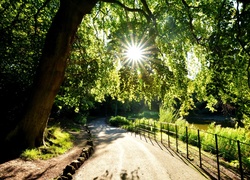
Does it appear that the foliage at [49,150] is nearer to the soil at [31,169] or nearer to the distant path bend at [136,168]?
the soil at [31,169]

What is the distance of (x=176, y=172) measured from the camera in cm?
681

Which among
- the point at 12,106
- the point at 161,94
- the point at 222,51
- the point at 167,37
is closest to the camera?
the point at 222,51

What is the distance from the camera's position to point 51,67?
8.27 m

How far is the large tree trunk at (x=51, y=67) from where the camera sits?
326 inches

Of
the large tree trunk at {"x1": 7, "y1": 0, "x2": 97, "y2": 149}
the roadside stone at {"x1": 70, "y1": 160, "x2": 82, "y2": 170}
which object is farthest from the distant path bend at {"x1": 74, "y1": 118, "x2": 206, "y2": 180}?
the large tree trunk at {"x1": 7, "y1": 0, "x2": 97, "y2": 149}

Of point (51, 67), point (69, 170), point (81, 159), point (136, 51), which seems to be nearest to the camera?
point (69, 170)

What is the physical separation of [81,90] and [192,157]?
7.84 metres

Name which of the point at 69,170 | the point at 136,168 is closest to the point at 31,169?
the point at 69,170

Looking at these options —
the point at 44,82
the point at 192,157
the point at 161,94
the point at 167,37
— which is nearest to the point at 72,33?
the point at 44,82

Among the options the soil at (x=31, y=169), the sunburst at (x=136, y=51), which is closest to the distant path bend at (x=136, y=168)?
the soil at (x=31, y=169)

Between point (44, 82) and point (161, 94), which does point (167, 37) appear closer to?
point (161, 94)

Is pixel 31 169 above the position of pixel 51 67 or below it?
below

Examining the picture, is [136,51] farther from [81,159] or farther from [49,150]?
[49,150]

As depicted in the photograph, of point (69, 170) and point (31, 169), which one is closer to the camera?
point (69, 170)
